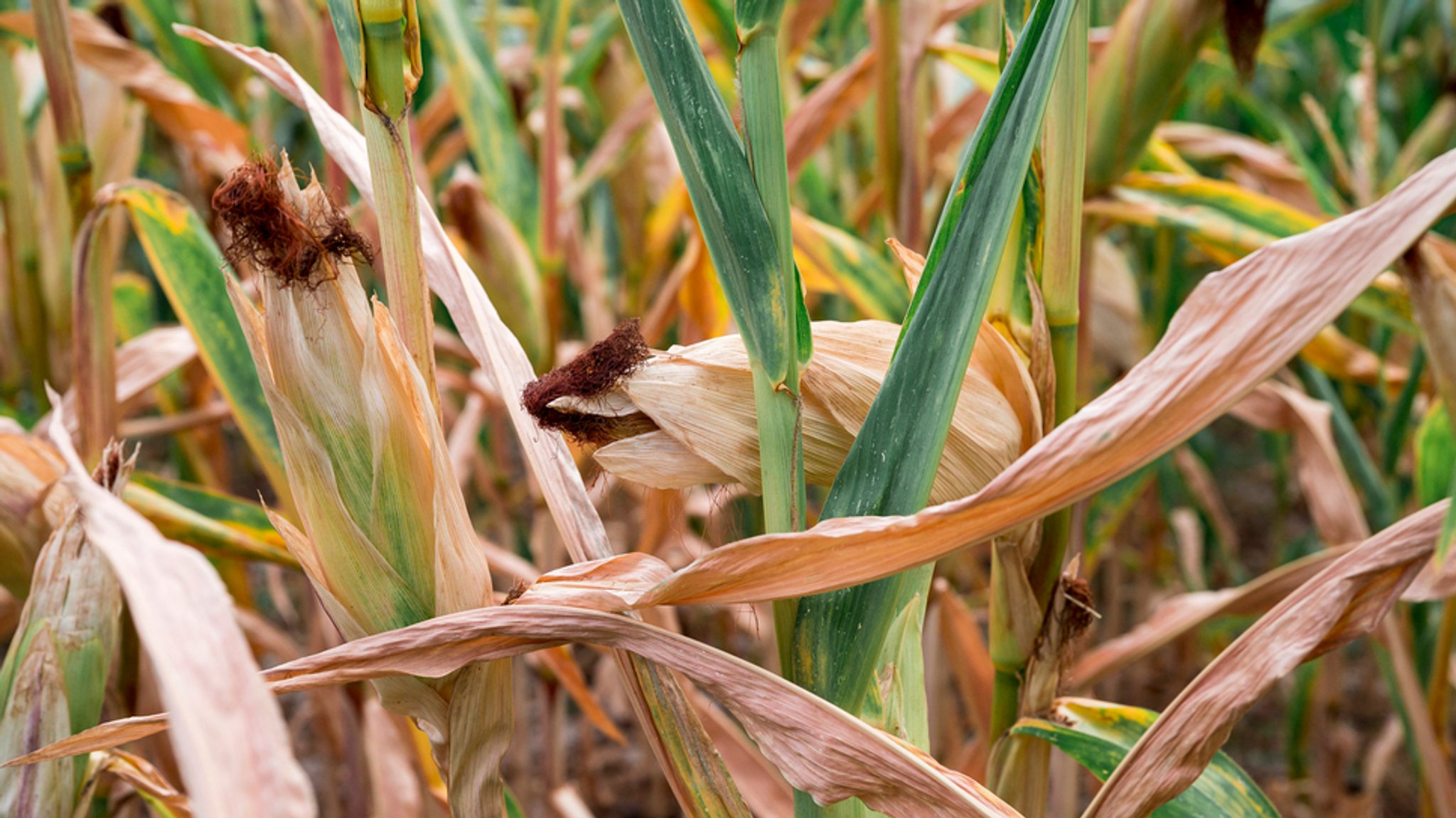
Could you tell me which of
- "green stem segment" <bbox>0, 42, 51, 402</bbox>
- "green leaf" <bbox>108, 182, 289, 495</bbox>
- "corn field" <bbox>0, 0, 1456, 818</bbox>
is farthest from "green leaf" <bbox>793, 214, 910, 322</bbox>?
"green stem segment" <bbox>0, 42, 51, 402</bbox>

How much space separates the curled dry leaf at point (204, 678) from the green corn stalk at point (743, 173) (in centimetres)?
13

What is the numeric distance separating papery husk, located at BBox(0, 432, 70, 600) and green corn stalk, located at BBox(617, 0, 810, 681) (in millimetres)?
367

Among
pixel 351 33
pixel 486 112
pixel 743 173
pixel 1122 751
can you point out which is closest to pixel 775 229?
pixel 743 173

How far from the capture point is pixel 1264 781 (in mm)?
1230

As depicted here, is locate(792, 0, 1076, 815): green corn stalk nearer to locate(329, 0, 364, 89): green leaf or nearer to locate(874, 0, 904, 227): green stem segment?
locate(329, 0, 364, 89): green leaf

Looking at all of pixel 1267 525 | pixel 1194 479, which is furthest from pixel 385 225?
pixel 1267 525

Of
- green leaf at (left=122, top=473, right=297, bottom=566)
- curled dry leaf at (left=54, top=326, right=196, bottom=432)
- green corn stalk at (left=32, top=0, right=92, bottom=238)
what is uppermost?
green corn stalk at (left=32, top=0, right=92, bottom=238)

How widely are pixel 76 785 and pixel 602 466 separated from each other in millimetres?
270

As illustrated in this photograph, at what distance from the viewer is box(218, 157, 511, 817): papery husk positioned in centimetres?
27

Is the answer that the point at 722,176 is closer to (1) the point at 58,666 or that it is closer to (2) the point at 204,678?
(2) the point at 204,678

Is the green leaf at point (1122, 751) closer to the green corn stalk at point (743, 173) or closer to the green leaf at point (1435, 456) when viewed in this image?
the green corn stalk at point (743, 173)

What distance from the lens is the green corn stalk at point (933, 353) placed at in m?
0.26

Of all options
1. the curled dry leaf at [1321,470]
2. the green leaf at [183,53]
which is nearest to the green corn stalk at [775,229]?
the curled dry leaf at [1321,470]

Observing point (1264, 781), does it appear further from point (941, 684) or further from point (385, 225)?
point (385, 225)
